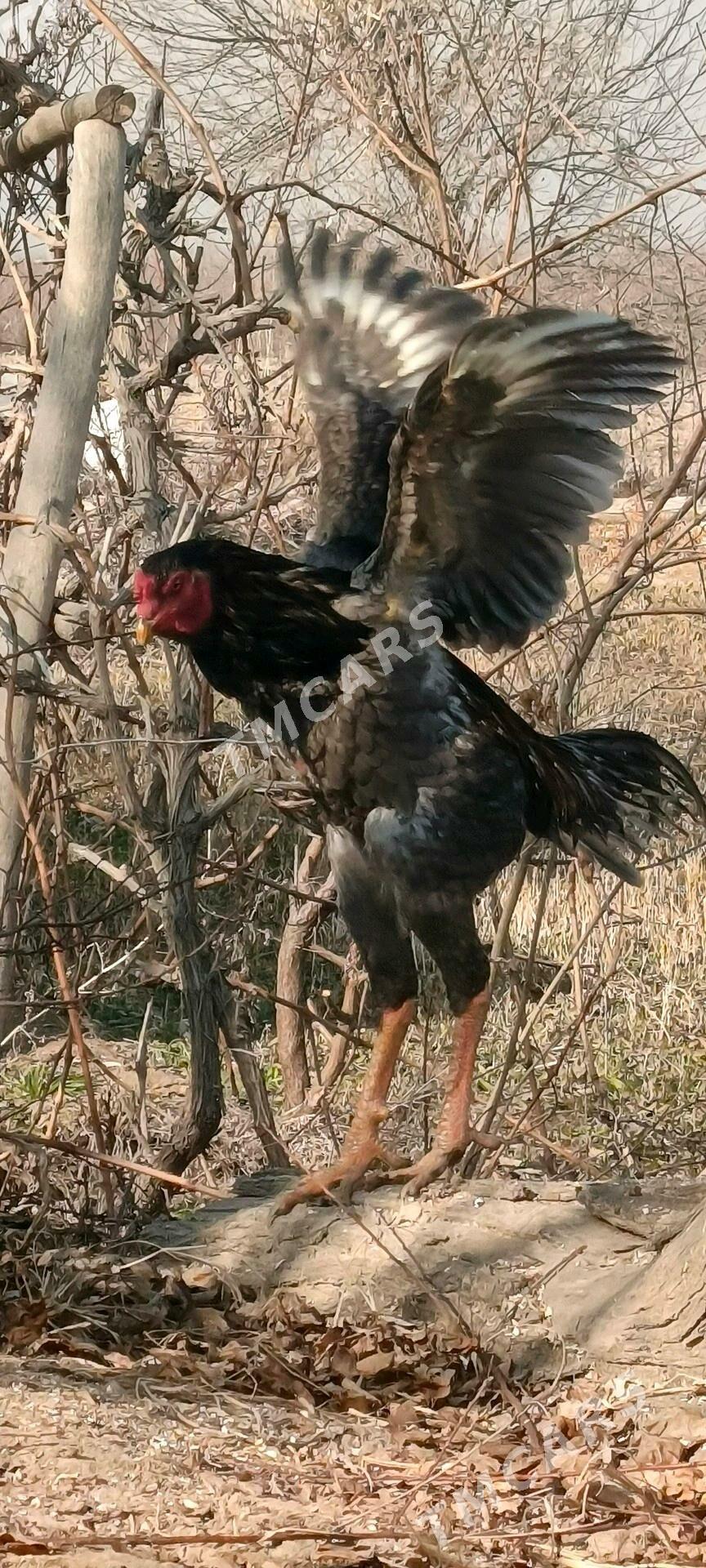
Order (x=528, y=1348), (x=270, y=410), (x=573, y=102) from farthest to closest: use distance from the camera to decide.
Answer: (x=573, y=102), (x=270, y=410), (x=528, y=1348)

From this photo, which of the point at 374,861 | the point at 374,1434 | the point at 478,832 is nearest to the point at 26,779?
the point at 374,861

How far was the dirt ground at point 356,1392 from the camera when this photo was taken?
9.59ft

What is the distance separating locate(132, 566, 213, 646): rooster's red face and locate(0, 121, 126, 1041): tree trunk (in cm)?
27

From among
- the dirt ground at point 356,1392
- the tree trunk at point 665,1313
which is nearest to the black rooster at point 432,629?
the dirt ground at point 356,1392

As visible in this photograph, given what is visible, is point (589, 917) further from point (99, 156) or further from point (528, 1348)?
point (99, 156)

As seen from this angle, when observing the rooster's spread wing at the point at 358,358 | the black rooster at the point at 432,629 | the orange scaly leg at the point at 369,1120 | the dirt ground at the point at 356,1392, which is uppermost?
the rooster's spread wing at the point at 358,358

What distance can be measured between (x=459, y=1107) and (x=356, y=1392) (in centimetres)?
74

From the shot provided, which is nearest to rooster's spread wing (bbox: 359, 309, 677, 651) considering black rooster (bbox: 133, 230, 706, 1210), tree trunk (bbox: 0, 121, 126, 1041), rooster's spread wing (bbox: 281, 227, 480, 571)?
black rooster (bbox: 133, 230, 706, 1210)

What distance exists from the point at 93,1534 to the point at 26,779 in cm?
176

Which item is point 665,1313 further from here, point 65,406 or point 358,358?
point 358,358

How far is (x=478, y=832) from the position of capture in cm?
388

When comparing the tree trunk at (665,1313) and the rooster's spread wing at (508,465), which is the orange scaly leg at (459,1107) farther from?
the rooster's spread wing at (508,465)

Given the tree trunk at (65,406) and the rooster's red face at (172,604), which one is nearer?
the rooster's red face at (172,604)

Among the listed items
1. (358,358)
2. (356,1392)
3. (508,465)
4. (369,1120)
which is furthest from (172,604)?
(356,1392)
